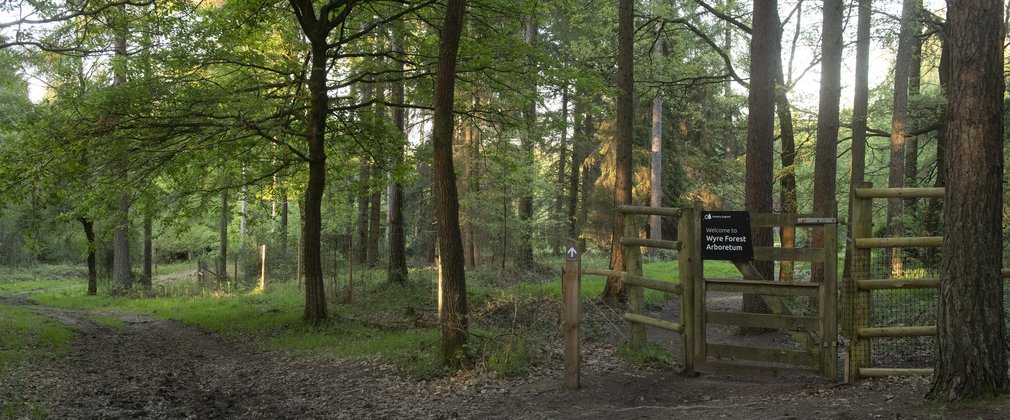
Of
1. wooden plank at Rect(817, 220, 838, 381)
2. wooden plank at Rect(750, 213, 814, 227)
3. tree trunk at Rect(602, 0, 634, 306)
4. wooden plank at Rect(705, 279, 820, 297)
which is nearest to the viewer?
wooden plank at Rect(817, 220, 838, 381)

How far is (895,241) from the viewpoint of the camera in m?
6.38

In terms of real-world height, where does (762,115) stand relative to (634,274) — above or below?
above

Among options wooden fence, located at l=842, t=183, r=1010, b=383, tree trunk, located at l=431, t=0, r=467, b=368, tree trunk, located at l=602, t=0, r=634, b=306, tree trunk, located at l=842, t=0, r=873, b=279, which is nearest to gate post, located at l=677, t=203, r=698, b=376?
wooden fence, located at l=842, t=183, r=1010, b=383

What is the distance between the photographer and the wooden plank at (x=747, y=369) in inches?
282

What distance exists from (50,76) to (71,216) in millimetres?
6649

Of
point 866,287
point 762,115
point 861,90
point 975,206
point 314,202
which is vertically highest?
point 861,90

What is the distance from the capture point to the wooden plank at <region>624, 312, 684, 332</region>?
7.64m

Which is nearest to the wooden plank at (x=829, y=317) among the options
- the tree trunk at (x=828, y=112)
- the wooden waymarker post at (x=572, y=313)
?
the wooden waymarker post at (x=572, y=313)

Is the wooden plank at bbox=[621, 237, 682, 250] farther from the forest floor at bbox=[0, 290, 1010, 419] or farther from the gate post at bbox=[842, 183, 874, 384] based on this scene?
the gate post at bbox=[842, 183, 874, 384]

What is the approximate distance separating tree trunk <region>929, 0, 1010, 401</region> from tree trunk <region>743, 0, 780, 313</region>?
5015mm

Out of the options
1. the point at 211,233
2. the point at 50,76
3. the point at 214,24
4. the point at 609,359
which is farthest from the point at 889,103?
the point at 211,233

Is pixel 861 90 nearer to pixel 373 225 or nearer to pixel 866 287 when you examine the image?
pixel 866 287

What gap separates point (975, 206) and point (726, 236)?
271 cm

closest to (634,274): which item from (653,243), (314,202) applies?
(653,243)
